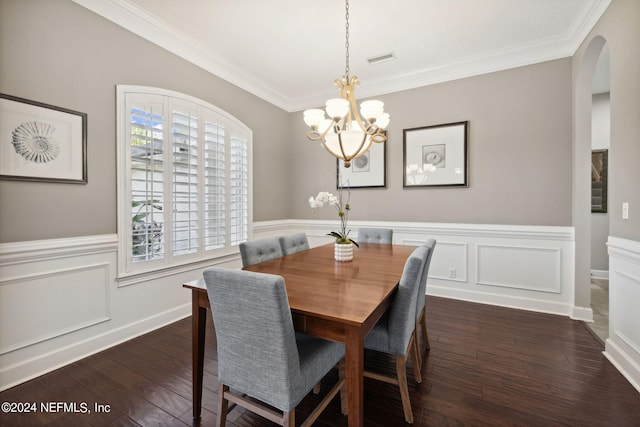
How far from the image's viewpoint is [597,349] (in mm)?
2240

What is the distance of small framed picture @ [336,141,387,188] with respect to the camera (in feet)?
12.6

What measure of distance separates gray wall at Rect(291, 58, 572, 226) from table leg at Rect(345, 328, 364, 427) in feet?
9.07

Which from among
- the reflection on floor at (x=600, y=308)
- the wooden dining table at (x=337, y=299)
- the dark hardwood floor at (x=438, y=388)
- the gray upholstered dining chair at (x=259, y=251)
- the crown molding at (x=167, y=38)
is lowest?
the dark hardwood floor at (x=438, y=388)

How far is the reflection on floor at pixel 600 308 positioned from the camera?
2.57 m

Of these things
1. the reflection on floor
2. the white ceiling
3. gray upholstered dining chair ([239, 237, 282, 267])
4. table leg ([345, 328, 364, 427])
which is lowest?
the reflection on floor

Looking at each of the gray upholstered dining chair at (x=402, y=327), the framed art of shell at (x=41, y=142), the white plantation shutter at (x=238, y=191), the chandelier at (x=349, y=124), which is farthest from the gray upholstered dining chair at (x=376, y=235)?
the framed art of shell at (x=41, y=142)

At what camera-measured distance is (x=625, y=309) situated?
1979mm

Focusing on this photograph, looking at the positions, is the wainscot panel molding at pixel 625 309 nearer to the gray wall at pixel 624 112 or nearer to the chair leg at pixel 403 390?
the gray wall at pixel 624 112

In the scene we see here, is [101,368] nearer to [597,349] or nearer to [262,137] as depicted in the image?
[262,137]

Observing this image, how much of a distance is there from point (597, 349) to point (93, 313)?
4079 mm

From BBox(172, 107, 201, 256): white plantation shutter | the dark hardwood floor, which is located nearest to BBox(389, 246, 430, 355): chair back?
the dark hardwood floor

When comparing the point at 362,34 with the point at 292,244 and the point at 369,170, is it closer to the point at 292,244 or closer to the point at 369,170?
the point at 369,170

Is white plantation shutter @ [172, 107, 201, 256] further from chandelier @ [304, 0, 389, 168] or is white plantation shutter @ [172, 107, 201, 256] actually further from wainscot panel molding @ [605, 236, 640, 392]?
wainscot panel molding @ [605, 236, 640, 392]

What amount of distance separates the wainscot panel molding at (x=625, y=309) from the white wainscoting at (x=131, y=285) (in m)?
0.03
